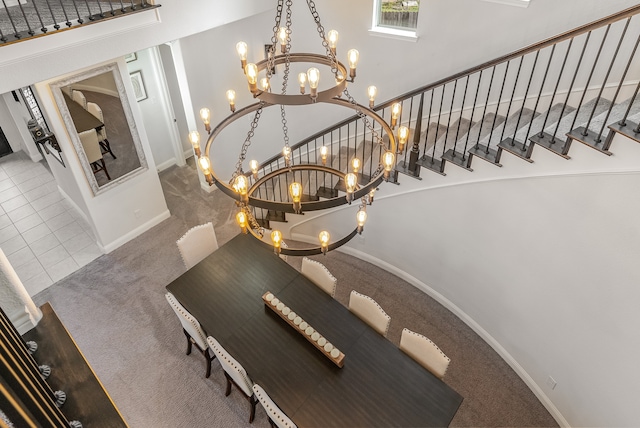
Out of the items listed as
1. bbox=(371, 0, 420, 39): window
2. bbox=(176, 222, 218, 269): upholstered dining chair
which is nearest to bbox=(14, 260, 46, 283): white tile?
bbox=(176, 222, 218, 269): upholstered dining chair

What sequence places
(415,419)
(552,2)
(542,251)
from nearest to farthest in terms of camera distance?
(415,419)
(542,251)
(552,2)

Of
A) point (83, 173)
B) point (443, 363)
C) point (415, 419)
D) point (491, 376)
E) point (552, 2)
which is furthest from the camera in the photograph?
point (83, 173)

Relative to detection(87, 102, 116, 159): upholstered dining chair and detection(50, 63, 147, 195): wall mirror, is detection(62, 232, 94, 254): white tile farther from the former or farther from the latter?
detection(87, 102, 116, 159): upholstered dining chair

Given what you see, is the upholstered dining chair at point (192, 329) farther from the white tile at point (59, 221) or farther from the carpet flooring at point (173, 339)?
the white tile at point (59, 221)

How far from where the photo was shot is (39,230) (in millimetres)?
7227

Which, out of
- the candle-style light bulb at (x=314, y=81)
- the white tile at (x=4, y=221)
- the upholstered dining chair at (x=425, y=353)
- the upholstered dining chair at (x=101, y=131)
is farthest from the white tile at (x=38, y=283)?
the candle-style light bulb at (x=314, y=81)

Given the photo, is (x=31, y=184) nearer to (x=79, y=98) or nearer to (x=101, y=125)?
(x=101, y=125)

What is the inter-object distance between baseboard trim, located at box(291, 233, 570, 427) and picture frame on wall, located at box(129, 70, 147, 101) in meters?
3.53

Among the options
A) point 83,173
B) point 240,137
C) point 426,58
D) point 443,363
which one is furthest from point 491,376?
point 83,173

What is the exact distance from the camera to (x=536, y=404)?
5199 millimetres

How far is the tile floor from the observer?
261 inches

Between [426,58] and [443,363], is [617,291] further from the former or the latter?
[426,58]

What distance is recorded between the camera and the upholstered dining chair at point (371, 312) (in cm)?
466

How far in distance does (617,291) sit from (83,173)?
21.1 ft
